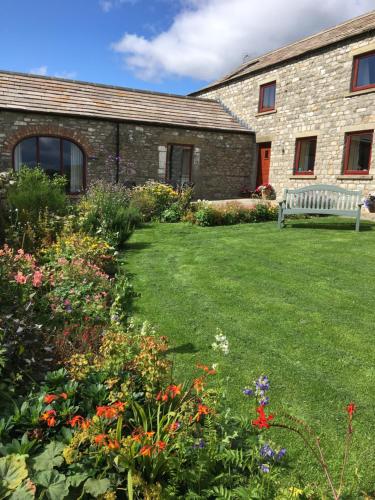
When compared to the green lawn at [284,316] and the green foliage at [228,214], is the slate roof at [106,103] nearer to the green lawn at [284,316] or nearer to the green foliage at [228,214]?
the green foliage at [228,214]

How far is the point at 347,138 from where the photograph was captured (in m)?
13.6

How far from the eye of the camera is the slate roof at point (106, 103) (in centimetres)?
1445

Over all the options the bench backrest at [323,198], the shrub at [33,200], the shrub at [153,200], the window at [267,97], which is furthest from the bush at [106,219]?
the window at [267,97]

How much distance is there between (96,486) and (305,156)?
1541 cm

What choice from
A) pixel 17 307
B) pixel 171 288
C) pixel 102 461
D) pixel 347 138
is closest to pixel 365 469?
pixel 102 461

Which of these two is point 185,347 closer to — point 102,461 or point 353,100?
point 102,461

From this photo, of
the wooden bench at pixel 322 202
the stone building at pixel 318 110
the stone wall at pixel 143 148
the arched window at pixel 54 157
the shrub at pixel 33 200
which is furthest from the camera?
the arched window at pixel 54 157

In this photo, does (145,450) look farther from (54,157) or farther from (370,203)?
(54,157)

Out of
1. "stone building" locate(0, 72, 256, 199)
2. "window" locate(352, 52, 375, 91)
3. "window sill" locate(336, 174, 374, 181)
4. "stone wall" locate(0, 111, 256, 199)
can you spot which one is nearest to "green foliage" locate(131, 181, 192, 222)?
"stone wall" locate(0, 111, 256, 199)

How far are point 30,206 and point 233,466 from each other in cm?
693

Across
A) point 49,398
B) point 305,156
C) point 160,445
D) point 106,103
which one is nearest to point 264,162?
point 305,156

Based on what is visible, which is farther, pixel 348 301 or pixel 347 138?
pixel 347 138

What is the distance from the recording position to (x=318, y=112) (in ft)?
47.8

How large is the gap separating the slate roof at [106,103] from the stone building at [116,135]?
0.03m
